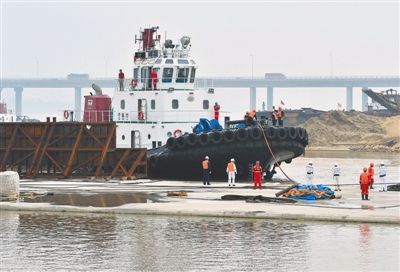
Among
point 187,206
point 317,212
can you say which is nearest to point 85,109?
point 187,206

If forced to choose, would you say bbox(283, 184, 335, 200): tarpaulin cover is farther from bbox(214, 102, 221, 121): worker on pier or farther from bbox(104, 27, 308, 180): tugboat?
bbox(214, 102, 221, 121): worker on pier

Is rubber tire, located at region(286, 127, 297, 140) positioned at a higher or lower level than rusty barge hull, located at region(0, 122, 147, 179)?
higher

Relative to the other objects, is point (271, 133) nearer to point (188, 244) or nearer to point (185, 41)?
point (185, 41)

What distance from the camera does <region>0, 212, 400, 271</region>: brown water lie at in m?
19.0

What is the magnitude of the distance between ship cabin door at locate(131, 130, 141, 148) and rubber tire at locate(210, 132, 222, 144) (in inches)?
190

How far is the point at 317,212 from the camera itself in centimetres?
2620

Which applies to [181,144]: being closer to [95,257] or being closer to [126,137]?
[126,137]

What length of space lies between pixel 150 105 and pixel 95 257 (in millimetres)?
23767

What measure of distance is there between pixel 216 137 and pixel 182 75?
6209 mm

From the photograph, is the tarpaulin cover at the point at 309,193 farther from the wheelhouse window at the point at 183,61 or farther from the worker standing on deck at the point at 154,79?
the wheelhouse window at the point at 183,61

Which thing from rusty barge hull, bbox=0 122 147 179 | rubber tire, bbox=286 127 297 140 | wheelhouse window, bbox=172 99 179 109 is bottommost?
rusty barge hull, bbox=0 122 147 179

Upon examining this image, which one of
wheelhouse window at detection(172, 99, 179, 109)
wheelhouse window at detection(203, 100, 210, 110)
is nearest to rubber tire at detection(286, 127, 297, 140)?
wheelhouse window at detection(203, 100, 210, 110)

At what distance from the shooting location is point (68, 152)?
4041cm

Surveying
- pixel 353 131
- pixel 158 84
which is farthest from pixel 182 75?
pixel 353 131
